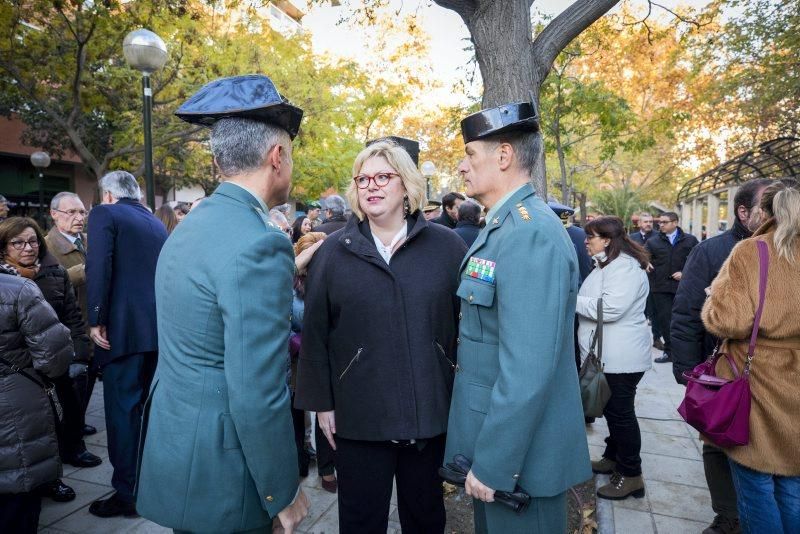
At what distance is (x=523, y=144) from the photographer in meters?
2.06

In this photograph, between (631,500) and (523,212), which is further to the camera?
(631,500)

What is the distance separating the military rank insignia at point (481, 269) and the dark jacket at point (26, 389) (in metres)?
2.39

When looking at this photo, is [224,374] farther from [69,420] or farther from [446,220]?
[446,220]

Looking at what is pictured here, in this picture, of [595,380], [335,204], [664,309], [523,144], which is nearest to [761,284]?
[523,144]

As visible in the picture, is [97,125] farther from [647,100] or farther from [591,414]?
[647,100]

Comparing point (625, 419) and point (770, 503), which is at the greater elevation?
point (770, 503)

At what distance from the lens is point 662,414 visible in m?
5.72

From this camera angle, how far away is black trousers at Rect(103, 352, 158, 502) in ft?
11.8

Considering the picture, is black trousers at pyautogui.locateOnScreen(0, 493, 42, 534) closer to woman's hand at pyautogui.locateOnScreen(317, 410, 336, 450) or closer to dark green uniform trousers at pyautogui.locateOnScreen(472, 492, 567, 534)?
woman's hand at pyautogui.locateOnScreen(317, 410, 336, 450)

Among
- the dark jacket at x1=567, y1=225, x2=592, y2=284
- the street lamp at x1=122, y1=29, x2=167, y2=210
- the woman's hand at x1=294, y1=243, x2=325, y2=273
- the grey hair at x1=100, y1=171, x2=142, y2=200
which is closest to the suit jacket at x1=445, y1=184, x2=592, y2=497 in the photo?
the woman's hand at x1=294, y1=243, x2=325, y2=273

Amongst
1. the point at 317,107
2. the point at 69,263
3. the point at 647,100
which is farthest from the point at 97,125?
the point at 647,100

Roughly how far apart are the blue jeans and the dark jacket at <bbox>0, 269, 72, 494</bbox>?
3.53 metres

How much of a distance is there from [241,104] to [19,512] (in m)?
2.56

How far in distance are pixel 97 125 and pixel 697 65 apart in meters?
18.5
